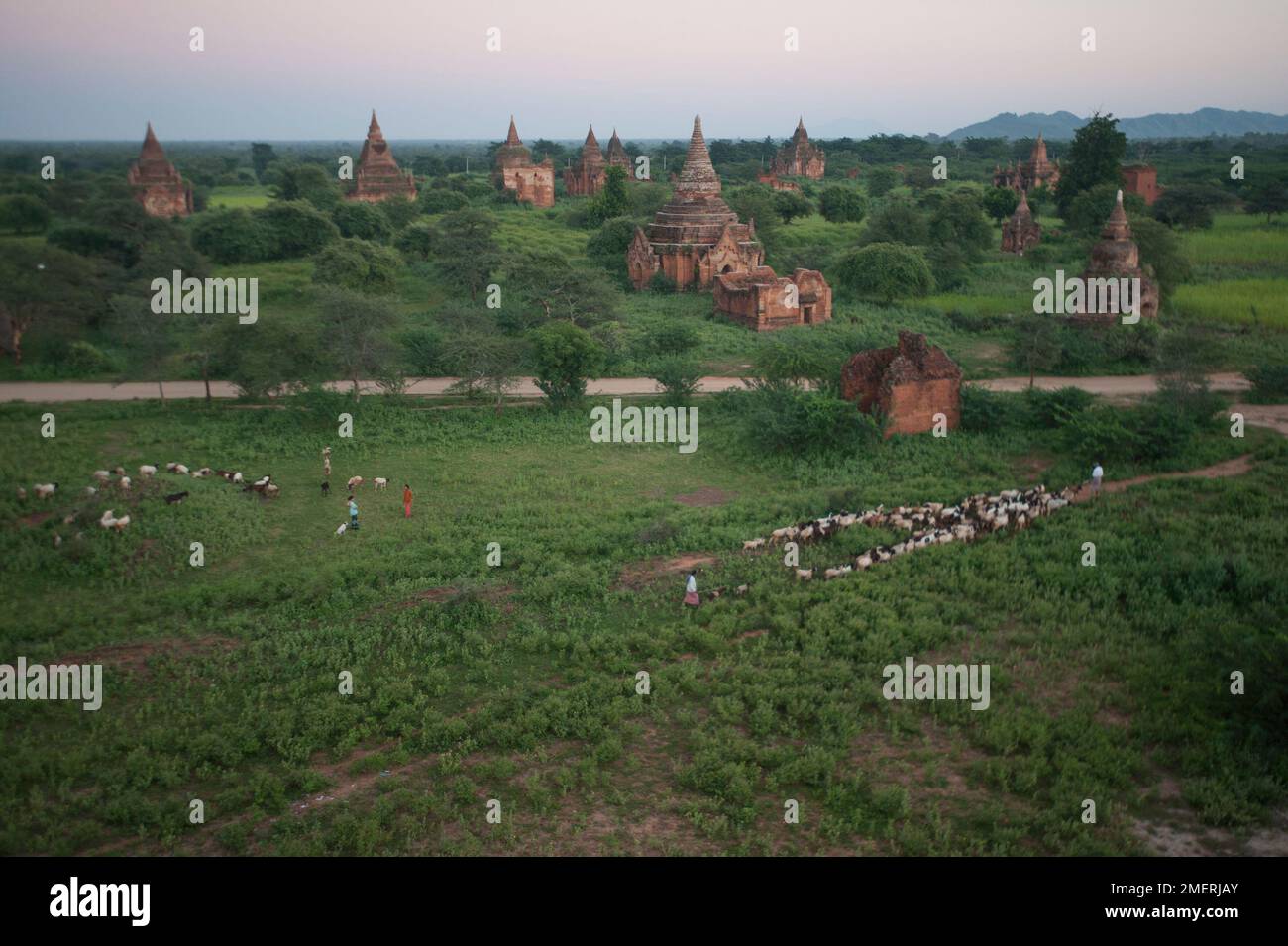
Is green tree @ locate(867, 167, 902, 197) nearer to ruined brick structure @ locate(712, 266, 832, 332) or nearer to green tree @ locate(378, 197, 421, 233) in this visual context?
green tree @ locate(378, 197, 421, 233)

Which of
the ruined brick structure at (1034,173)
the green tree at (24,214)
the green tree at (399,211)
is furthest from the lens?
the ruined brick structure at (1034,173)

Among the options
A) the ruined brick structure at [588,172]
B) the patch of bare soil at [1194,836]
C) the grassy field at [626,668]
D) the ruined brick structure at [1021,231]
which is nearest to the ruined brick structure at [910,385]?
the grassy field at [626,668]

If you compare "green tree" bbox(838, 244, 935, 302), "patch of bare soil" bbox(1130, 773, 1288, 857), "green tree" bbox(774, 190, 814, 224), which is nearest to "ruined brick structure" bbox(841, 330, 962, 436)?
"patch of bare soil" bbox(1130, 773, 1288, 857)

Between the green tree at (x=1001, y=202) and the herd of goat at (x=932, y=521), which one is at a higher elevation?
the green tree at (x=1001, y=202)

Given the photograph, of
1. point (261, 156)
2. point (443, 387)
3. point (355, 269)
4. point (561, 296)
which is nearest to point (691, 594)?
point (443, 387)

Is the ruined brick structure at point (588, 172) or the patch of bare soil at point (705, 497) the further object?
the ruined brick structure at point (588, 172)

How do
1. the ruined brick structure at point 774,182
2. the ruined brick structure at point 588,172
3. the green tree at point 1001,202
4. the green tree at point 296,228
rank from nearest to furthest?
the green tree at point 296,228, the green tree at point 1001,202, the ruined brick structure at point 774,182, the ruined brick structure at point 588,172

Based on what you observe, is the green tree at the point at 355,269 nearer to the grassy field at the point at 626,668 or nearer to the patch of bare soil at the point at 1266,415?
the grassy field at the point at 626,668

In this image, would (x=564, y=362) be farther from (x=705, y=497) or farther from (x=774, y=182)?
(x=774, y=182)
